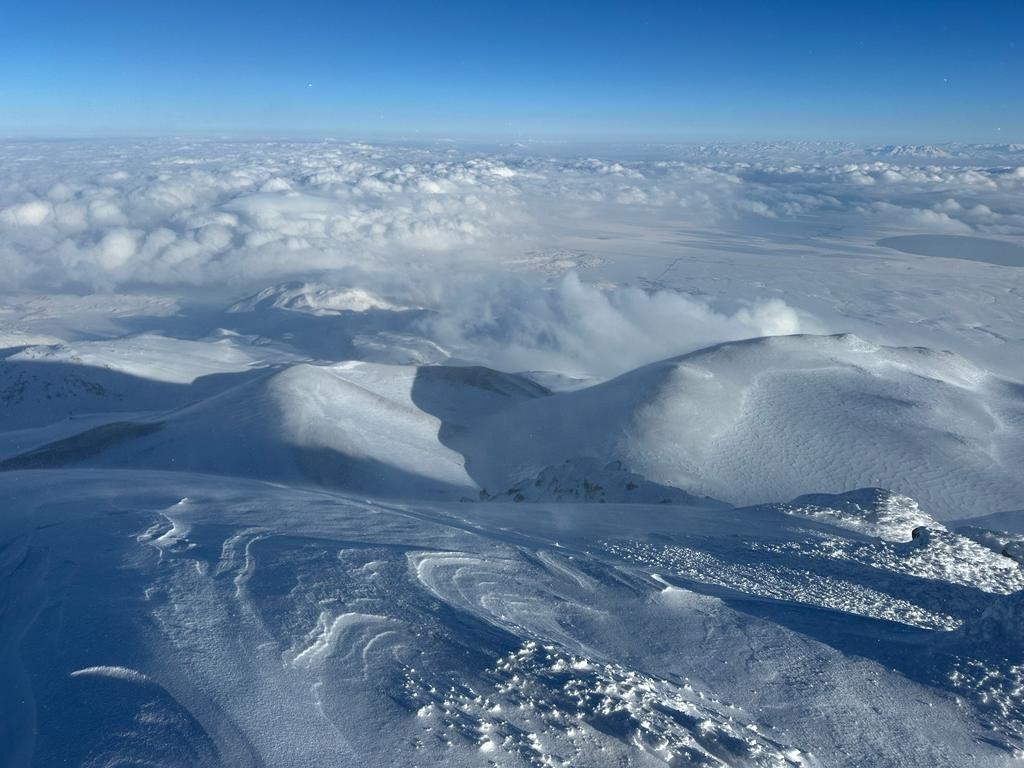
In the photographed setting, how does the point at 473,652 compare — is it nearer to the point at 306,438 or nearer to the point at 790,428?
the point at 306,438

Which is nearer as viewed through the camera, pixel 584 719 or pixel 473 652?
pixel 584 719

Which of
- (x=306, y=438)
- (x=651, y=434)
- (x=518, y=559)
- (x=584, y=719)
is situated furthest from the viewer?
(x=306, y=438)

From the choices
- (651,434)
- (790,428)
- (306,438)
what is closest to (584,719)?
(651,434)

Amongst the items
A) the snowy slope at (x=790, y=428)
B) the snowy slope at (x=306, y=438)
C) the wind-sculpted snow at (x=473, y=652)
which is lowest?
the snowy slope at (x=306, y=438)

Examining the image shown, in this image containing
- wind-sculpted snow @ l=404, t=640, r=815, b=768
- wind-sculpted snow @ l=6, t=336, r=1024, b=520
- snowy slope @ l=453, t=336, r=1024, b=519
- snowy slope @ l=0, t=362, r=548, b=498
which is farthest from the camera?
snowy slope @ l=0, t=362, r=548, b=498

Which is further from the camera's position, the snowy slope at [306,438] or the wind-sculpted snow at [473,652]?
the snowy slope at [306,438]

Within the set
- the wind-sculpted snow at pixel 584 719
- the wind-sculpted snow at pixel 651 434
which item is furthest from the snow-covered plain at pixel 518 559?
the wind-sculpted snow at pixel 651 434

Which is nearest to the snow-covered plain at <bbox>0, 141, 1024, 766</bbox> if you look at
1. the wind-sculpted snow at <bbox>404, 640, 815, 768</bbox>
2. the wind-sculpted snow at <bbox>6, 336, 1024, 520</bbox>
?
the wind-sculpted snow at <bbox>404, 640, 815, 768</bbox>

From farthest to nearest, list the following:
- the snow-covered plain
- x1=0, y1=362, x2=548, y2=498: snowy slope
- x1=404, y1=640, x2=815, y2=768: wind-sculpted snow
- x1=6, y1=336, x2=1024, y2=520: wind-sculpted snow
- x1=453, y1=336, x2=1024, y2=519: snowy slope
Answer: x1=0, y1=362, x2=548, y2=498: snowy slope → x1=6, y1=336, x2=1024, y2=520: wind-sculpted snow → x1=453, y1=336, x2=1024, y2=519: snowy slope → the snow-covered plain → x1=404, y1=640, x2=815, y2=768: wind-sculpted snow

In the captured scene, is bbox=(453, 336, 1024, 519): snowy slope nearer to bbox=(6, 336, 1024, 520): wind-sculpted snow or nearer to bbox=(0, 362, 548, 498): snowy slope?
bbox=(6, 336, 1024, 520): wind-sculpted snow

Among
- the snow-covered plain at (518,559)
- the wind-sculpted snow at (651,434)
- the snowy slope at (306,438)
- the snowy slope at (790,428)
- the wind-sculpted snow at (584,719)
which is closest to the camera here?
the wind-sculpted snow at (584,719)

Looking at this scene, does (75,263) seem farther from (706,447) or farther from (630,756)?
(630,756)

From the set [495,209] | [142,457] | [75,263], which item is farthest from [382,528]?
[495,209]

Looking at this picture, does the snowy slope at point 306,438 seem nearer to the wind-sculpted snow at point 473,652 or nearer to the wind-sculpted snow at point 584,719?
the wind-sculpted snow at point 473,652
